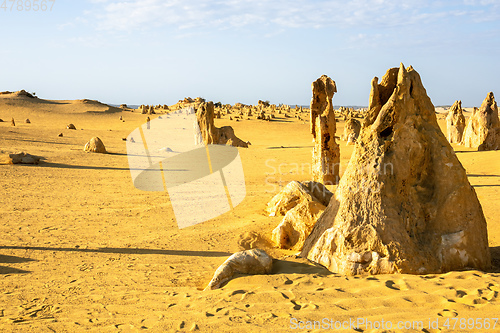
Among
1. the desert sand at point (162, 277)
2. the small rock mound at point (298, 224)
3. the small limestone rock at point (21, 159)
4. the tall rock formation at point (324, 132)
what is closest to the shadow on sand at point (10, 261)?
the desert sand at point (162, 277)

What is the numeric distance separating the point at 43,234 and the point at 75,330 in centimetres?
395

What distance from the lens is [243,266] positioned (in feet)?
15.4

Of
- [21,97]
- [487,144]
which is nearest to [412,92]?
[487,144]

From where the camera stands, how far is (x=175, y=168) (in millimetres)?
14891

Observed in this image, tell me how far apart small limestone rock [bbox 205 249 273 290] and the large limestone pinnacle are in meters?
0.76

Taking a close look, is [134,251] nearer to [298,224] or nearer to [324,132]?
[298,224]

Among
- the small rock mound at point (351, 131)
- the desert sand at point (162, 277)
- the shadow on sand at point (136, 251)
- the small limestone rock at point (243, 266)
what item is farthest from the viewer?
the small rock mound at point (351, 131)

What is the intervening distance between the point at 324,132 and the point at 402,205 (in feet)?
21.1

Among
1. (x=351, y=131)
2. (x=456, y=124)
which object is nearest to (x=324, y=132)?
(x=351, y=131)

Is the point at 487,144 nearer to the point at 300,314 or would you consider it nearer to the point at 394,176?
the point at 394,176

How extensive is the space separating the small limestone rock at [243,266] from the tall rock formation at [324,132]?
692 cm

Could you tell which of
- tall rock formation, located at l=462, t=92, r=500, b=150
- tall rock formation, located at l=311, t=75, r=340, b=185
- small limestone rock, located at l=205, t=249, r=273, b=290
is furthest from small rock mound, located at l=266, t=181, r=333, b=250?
tall rock formation, located at l=462, t=92, r=500, b=150

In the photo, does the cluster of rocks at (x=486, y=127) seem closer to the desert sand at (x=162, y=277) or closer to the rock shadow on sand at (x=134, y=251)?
the desert sand at (x=162, y=277)

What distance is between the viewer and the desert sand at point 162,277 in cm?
362
